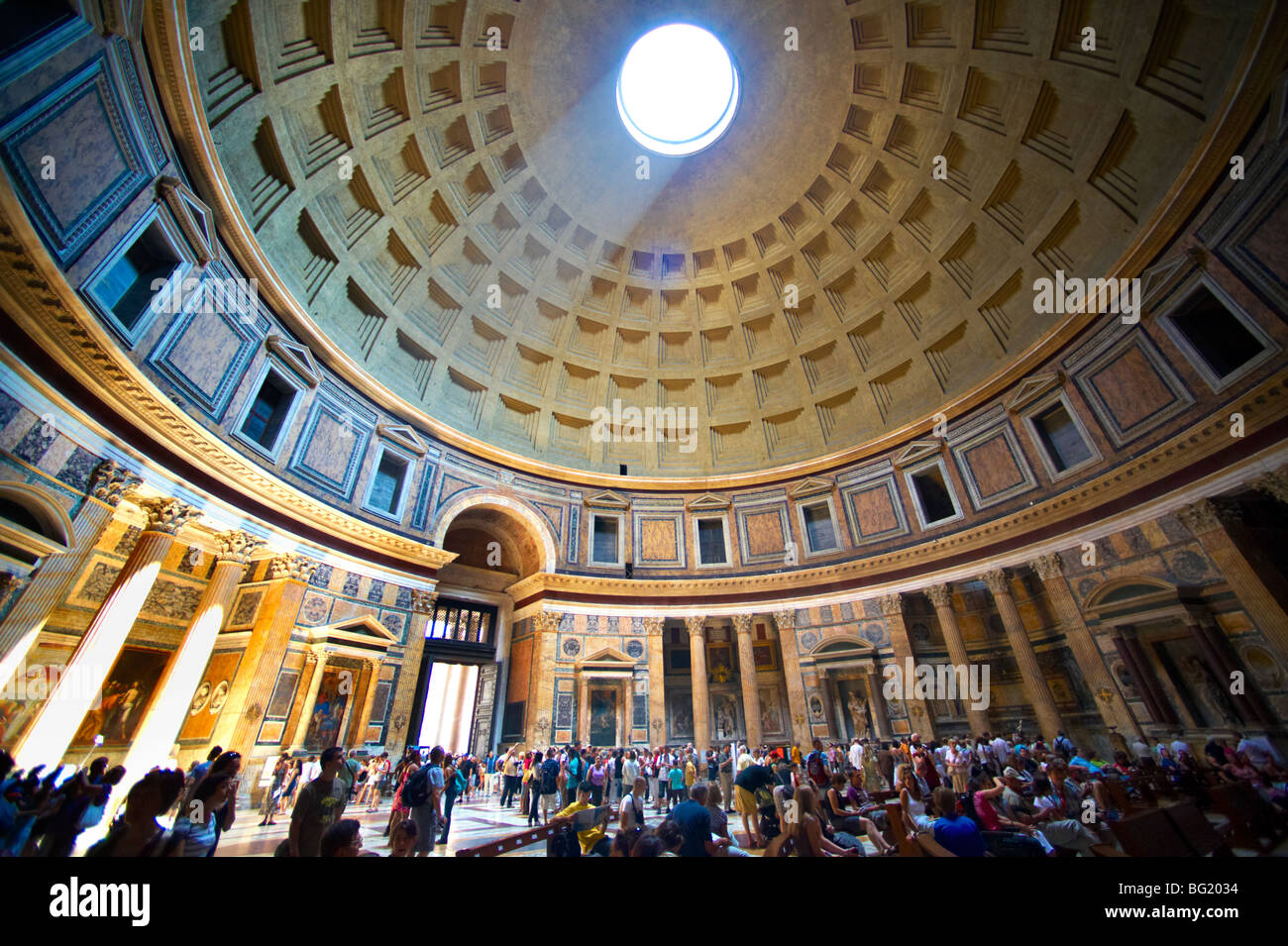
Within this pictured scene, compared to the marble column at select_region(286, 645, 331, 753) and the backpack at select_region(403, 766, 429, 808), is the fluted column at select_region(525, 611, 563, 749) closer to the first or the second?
the marble column at select_region(286, 645, 331, 753)

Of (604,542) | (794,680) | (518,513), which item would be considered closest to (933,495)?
(794,680)

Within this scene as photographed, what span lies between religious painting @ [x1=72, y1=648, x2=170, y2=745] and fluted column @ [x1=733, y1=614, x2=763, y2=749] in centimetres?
1932

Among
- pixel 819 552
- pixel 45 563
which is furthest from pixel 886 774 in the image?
pixel 45 563

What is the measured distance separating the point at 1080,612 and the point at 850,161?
63.3 feet

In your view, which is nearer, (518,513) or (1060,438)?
(1060,438)

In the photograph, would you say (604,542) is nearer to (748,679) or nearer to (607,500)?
(607,500)

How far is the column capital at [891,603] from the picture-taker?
18.9 metres

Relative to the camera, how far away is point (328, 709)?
14.1 meters

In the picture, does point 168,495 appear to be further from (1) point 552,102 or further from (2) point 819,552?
(2) point 819,552

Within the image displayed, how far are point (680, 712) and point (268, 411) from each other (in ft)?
64.3

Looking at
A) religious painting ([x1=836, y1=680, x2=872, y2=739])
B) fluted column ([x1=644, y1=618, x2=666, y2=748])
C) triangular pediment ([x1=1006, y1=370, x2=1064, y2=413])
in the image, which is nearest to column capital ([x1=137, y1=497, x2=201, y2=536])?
fluted column ([x1=644, y1=618, x2=666, y2=748])

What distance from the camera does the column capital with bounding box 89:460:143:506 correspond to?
977 centimetres
